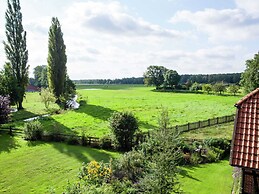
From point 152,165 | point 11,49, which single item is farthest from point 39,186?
point 11,49

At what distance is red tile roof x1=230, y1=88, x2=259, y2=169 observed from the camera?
705 cm

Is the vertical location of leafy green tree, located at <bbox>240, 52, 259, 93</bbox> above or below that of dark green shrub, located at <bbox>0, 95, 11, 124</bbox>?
above

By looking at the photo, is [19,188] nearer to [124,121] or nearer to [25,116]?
[124,121]

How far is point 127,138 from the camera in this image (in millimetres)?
23719

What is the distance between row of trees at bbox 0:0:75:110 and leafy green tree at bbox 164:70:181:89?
5696 centimetres

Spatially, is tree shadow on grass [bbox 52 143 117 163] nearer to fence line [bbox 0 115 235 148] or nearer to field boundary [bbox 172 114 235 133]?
fence line [bbox 0 115 235 148]

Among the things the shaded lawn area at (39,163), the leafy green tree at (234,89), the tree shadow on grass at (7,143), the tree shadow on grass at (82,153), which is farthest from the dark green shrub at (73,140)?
the leafy green tree at (234,89)

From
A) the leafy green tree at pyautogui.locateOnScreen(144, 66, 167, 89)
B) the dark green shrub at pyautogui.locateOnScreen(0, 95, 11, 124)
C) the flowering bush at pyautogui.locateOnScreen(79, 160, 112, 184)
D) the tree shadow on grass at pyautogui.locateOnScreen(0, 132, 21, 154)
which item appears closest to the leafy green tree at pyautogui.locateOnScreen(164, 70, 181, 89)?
the leafy green tree at pyautogui.locateOnScreen(144, 66, 167, 89)

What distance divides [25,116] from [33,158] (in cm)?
2342

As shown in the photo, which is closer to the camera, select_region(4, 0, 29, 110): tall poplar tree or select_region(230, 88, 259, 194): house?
select_region(230, 88, 259, 194): house

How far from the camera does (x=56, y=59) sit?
2090 inches

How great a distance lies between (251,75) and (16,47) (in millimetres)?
46544

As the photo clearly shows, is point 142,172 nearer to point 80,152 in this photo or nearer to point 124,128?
point 124,128

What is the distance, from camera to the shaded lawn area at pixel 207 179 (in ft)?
52.6
